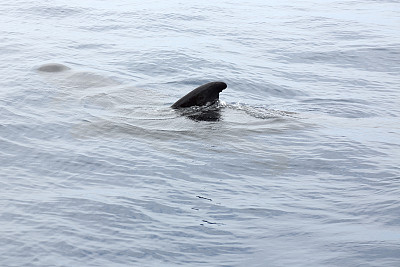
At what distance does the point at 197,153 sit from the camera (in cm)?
1167

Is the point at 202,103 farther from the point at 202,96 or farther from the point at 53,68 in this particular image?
the point at 53,68

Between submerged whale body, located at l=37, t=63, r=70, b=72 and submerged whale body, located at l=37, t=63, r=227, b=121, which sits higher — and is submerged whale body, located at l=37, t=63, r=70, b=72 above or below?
below

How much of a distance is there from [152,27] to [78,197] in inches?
631

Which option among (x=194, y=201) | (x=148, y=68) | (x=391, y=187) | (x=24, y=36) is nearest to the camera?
(x=194, y=201)

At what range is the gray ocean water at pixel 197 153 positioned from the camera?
8.55 meters

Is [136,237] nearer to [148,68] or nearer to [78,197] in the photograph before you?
[78,197]

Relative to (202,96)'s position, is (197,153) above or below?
below

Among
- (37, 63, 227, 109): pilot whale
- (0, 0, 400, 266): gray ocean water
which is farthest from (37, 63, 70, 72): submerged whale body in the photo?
(37, 63, 227, 109): pilot whale

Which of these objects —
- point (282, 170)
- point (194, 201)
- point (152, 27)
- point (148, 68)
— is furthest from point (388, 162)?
point (152, 27)

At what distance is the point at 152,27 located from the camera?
25016 mm

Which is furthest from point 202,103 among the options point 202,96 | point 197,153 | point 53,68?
point 53,68

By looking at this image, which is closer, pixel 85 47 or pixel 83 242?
pixel 83 242

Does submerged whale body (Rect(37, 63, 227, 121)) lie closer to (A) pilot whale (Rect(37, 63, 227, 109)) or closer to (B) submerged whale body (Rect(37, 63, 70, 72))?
(A) pilot whale (Rect(37, 63, 227, 109))

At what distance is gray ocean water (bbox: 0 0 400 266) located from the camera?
8555 millimetres
